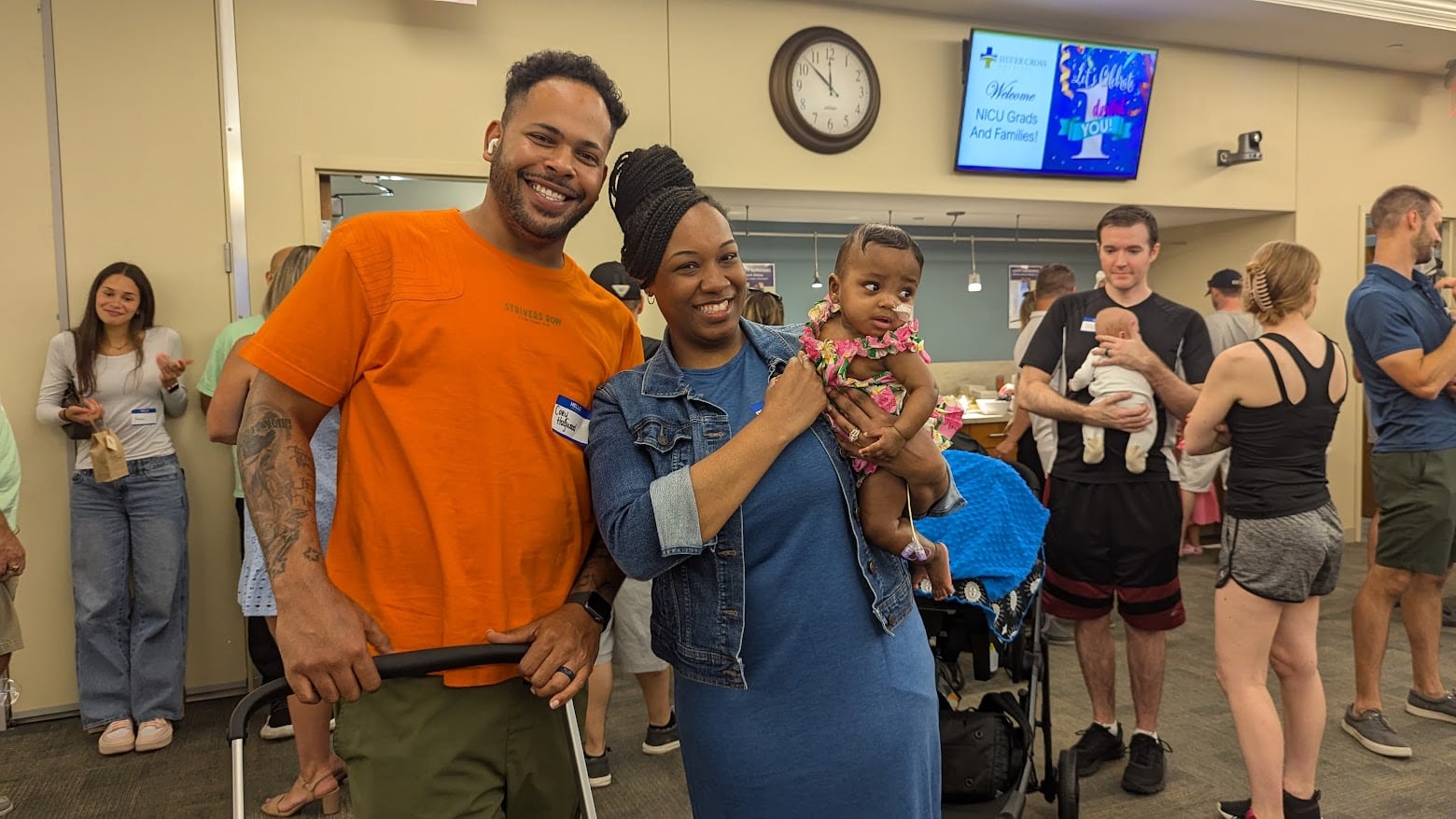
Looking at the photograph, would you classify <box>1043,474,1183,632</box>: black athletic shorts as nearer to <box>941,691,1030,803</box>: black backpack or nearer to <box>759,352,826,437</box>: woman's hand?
<box>941,691,1030,803</box>: black backpack

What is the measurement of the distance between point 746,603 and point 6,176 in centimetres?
431

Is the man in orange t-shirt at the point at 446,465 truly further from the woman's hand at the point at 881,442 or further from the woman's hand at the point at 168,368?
the woman's hand at the point at 168,368

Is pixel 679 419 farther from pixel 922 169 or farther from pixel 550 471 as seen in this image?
pixel 922 169

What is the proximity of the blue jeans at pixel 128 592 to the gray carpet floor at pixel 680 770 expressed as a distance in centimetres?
22

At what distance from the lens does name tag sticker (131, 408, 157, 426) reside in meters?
3.91

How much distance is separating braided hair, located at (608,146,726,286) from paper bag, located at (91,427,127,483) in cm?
325

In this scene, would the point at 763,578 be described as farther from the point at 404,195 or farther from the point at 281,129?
the point at 404,195

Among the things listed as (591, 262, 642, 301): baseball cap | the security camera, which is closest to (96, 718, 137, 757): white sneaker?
(591, 262, 642, 301): baseball cap

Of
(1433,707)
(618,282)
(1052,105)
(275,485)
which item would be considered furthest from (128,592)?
(1052,105)

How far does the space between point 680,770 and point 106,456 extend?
269cm

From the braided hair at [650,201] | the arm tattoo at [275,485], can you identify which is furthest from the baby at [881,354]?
the arm tattoo at [275,485]

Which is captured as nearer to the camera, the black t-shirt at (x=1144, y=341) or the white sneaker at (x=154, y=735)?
the black t-shirt at (x=1144, y=341)

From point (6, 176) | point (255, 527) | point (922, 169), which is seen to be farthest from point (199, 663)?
point (922, 169)

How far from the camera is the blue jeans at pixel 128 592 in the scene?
3.82 metres
